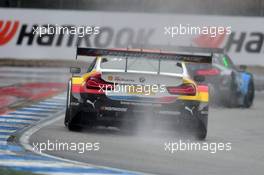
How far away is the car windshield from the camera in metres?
13.3

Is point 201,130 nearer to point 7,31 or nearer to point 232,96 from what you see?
point 232,96

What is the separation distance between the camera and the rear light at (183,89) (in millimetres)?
12727

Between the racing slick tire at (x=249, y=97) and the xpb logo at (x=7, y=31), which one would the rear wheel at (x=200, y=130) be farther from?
the xpb logo at (x=7, y=31)

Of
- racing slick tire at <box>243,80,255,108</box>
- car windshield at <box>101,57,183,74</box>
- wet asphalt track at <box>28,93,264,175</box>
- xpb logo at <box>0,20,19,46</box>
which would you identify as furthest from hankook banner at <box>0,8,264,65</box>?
car windshield at <box>101,57,183,74</box>

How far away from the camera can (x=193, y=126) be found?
42.3 ft

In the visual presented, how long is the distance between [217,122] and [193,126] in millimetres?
3614

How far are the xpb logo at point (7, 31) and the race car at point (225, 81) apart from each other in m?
14.4

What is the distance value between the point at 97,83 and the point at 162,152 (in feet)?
Result: 5.60

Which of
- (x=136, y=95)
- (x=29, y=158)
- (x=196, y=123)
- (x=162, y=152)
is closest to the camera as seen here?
(x=29, y=158)

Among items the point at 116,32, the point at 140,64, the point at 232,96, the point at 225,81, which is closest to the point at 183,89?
the point at 140,64

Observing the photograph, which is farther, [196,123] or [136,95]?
[196,123]

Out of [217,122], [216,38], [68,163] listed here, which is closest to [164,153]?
[68,163]

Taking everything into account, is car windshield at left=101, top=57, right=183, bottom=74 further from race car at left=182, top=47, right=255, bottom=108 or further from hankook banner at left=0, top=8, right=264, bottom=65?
hankook banner at left=0, top=8, right=264, bottom=65

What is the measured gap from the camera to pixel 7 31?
3303 cm
